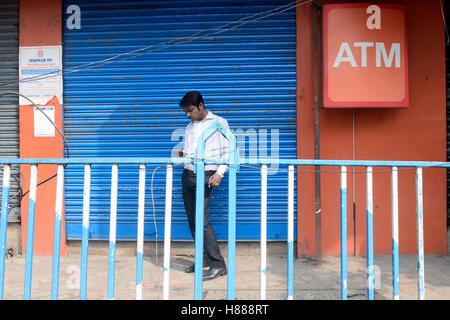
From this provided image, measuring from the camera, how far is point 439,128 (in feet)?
14.6

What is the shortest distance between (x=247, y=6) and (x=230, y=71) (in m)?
0.83

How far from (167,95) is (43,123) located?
1.60 m

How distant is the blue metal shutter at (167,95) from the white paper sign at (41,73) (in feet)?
0.38

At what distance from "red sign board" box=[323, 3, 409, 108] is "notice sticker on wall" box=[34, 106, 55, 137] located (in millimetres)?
3359

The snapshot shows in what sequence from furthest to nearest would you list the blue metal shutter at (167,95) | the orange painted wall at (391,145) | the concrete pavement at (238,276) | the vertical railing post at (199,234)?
the blue metal shutter at (167,95) < the orange painted wall at (391,145) < the concrete pavement at (238,276) < the vertical railing post at (199,234)

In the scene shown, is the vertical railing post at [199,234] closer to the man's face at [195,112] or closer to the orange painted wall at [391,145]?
the man's face at [195,112]

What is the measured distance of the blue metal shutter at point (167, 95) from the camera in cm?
458

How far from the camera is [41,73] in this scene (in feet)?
15.3

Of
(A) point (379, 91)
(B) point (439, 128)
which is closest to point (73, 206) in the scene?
(A) point (379, 91)

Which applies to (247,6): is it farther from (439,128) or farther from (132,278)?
(132,278)

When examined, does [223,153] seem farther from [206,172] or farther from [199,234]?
[199,234]

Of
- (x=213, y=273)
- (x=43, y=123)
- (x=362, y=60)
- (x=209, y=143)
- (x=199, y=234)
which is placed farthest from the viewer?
(x=43, y=123)

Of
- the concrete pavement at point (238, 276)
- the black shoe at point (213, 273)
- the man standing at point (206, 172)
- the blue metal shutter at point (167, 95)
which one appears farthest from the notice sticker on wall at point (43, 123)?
the black shoe at point (213, 273)

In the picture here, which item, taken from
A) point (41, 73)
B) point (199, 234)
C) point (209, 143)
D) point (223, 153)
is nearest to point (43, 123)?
point (41, 73)
